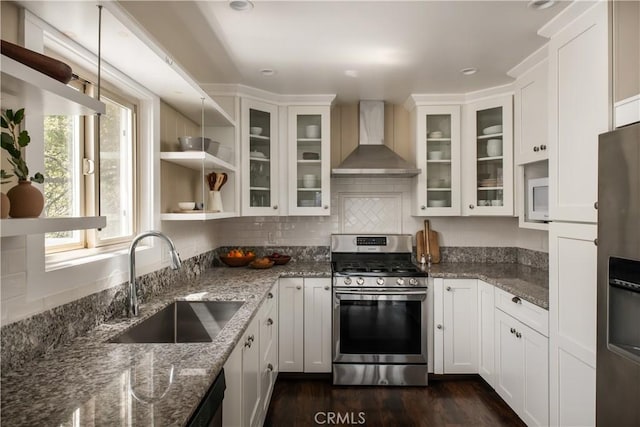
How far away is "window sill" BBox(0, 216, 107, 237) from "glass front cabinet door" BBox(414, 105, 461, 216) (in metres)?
2.85

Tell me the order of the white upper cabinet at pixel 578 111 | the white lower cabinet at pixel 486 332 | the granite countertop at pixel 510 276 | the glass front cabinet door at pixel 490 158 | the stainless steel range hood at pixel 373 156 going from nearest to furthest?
1. the white upper cabinet at pixel 578 111
2. the granite countertop at pixel 510 276
3. the white lower cabinet at pixel 486 332
4. the glass front cabinet door at pixel 490 158
5. the stainless steel range hood at pixel 373 156

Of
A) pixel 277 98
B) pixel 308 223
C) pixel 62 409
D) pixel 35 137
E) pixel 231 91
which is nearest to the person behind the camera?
pixel 62 409

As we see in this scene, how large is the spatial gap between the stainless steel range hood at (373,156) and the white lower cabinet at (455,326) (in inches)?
41.6

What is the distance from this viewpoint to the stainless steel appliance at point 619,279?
1339 millimetres

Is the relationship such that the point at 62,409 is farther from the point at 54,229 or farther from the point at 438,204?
the point at 438,204

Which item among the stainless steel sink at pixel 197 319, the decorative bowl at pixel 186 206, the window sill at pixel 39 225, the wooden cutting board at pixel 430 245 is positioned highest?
the decorative bowl at pixel 186 206

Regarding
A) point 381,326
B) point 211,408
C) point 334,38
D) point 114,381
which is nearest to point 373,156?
point 334,38

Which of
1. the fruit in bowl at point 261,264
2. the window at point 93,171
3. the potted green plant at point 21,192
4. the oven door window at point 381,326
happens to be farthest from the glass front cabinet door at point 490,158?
the potted green plant at point 21,192

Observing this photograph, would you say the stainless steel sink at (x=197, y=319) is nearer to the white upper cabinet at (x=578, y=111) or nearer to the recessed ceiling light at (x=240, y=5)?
the recessed ceiling light at (x=240, y=5)

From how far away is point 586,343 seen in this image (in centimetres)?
178

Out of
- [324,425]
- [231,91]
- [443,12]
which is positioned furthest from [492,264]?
[231,91]

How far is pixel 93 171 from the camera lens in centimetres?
182

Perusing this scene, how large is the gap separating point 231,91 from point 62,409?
2.76m

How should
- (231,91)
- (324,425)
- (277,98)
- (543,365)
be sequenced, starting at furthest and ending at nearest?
1. (277,98)
2. (231,91)
3. (324,425)
4. (543,365)
